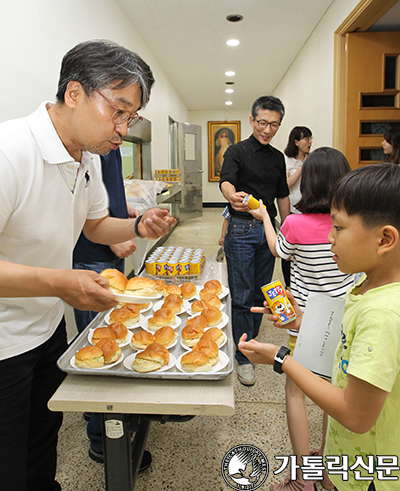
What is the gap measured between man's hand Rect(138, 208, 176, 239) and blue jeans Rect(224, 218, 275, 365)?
1.01 meters

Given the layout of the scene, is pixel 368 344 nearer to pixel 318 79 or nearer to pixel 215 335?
pixel 215 335

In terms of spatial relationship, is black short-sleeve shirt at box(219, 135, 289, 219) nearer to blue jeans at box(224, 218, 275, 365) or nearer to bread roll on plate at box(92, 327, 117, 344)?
blue jeans at box(224, 218, 275, 365)

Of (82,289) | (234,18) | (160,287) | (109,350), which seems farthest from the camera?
(234,18)

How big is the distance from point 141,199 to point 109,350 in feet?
7.46

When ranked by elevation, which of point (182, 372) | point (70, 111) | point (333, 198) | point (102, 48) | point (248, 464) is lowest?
point (248, 464)

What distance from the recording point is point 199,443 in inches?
73.9

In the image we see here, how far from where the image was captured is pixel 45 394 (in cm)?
130

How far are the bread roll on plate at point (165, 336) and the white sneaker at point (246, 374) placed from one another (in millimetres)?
1285

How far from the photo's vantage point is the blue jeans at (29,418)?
1068 millimetres

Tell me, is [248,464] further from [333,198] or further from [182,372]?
[333,198]

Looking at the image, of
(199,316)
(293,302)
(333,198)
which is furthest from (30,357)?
(333,198)

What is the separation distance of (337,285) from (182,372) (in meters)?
0.86

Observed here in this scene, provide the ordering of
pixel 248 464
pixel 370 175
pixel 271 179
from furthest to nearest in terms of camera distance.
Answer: pixel 271 179 < pixel 248 464 < pixel 370 175

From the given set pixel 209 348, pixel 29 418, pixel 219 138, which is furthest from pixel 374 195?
pixel 219 138
